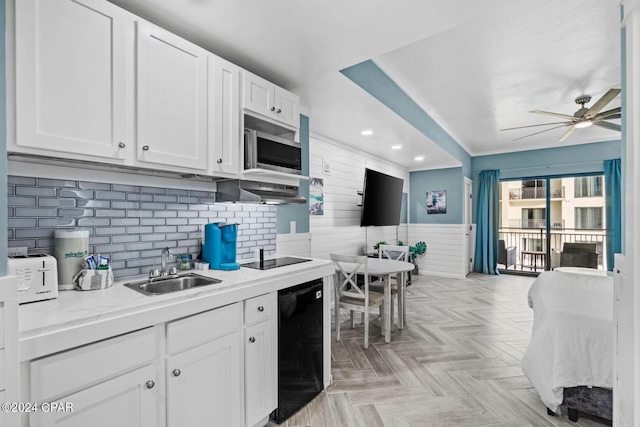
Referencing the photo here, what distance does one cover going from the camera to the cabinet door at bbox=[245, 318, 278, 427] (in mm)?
1678

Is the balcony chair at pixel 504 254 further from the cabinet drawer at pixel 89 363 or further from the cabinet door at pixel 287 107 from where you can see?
the cabinet drawer at pixel 89 363

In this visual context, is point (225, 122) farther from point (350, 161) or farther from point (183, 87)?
point (350, 161)

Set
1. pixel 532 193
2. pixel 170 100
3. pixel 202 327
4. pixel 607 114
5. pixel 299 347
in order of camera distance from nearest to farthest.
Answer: pixel 202 327
pixel 170 100
pixel 299 347
pixel 607 114
pixel 532 193

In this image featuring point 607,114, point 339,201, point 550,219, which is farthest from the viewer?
point 550,219

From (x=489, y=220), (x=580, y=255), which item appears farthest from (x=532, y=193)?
(x=580, y=255)

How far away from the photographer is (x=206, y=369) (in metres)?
1.47

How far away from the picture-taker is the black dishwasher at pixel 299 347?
1886mm

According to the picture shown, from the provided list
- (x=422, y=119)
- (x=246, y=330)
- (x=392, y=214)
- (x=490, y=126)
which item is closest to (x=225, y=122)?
(x=246, y=330)

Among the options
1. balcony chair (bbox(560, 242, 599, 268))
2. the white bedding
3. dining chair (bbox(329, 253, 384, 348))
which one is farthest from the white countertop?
balcony chair (bbox(560, 242, 599, 268))

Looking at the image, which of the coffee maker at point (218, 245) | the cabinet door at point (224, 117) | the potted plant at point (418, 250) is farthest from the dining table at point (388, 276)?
the potted plant at point (418, 250)

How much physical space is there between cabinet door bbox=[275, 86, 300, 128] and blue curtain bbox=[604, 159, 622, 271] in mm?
6101

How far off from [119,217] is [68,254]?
1.05 feet

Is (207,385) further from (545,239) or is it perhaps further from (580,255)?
(545,239)

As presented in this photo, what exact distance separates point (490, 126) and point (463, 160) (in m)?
1.46
